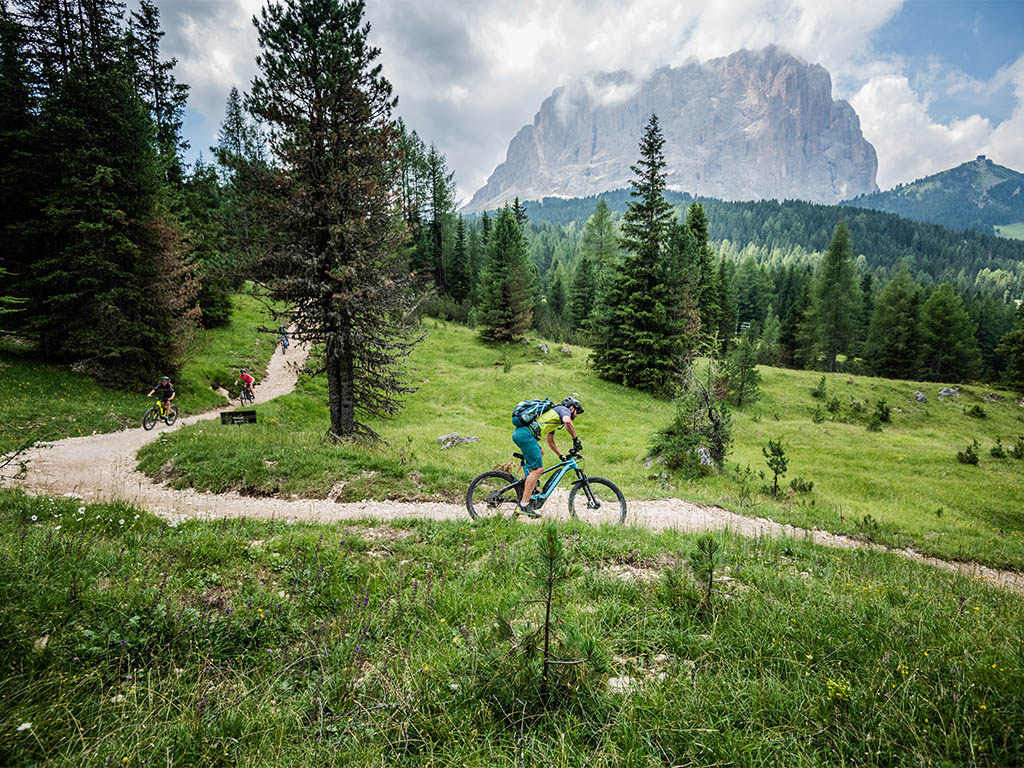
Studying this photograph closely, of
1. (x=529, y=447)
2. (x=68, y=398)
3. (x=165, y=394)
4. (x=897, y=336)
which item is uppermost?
(x=897, y=336)

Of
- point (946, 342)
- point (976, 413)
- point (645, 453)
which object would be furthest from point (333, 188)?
point (946, 342)

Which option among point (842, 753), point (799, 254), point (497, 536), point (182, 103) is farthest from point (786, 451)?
point (799, 254)

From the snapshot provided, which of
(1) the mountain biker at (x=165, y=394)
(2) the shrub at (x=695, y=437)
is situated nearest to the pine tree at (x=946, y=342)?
(2) the shrub at (x=695, y=437)

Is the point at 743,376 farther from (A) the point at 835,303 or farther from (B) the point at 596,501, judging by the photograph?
(A) the point at 835,303

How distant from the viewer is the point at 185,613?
3.47m

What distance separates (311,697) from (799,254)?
661ft

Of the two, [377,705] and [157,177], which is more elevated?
[157,177]

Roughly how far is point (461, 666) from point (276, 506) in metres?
8.24

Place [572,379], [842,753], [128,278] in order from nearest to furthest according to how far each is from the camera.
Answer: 1. [842,753]
2. [128,278]
3. [572,379]

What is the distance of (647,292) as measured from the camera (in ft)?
107

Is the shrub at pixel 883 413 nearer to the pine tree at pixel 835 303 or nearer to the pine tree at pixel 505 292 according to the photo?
the pine tree at pixel 835 303

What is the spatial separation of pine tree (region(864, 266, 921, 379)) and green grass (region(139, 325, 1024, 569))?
1677 cm

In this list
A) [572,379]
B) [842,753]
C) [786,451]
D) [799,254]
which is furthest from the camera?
[799,254]

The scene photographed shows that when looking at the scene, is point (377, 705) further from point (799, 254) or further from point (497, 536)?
point (799, 254)
